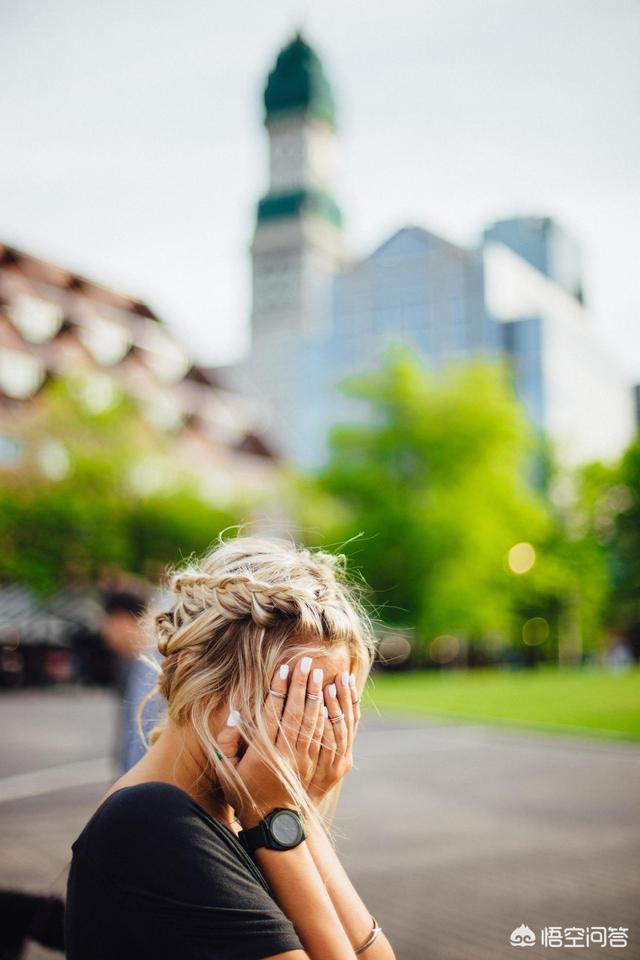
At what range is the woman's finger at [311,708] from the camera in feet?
5.83

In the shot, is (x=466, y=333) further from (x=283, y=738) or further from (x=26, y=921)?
(x=283, y=738)

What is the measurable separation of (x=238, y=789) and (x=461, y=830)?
25.7 ft

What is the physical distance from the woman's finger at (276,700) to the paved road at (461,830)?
1504 mm

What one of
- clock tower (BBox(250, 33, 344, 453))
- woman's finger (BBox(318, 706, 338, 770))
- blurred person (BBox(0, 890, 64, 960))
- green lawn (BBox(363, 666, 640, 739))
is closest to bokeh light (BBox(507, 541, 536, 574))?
green lawn (BBox(363, 666, 640, 739))

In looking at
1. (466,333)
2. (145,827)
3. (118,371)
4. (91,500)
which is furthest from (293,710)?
(466,333)

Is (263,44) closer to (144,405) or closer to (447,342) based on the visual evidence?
(144,405)

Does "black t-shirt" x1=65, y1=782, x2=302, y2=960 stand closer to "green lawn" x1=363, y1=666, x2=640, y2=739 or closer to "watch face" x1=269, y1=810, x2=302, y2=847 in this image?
"watch face" x1=269, y1=810, x2=302, y2=847

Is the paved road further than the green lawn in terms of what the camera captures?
No

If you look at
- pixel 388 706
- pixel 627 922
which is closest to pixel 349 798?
pixel 627 922

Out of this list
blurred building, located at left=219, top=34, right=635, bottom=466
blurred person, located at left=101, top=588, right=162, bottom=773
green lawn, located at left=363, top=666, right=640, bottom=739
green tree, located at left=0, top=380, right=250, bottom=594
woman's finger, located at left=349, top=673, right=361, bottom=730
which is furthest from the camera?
blurred building, located at left=219, top=34, right=635, bottom=466

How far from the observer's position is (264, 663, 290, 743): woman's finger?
1.73 metres

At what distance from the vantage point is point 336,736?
Result: 1.86 metres

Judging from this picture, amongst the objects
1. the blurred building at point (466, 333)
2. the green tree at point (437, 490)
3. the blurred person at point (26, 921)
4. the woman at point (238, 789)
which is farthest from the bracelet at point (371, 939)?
the blurred building at point (466, 333)

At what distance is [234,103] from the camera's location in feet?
21.9
